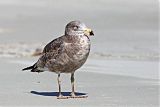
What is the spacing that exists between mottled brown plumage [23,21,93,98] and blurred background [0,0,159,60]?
5.35 metres

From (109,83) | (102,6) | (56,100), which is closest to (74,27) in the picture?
(56,100)

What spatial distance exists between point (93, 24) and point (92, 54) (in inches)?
341

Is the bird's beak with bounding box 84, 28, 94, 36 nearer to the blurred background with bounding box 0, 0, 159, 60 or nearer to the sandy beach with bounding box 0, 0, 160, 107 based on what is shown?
the sandy beach with bounding box 0, 0, 160, 107

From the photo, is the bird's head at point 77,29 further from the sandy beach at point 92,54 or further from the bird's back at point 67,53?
the sandy beach at point 92,54

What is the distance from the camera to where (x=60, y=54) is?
8.61 meters

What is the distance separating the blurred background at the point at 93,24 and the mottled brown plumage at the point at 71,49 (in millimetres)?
5351

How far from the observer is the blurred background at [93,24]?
15.9 m

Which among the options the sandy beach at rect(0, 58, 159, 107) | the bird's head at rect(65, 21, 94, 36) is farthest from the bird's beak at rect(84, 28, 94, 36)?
the sandy beach at rect(0, 58, 159, 107)

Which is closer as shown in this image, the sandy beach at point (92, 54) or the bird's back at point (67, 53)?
the bird's back at point (67, 53)

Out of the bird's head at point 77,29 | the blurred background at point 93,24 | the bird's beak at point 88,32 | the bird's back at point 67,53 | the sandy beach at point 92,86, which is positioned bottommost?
the sandy beach at point 92,86

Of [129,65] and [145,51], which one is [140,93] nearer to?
[129,65]

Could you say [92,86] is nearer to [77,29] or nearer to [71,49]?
[71,49]

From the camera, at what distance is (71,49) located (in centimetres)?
848

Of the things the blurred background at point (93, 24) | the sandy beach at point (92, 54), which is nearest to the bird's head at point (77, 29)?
the sandy beach at point (92, 54)
